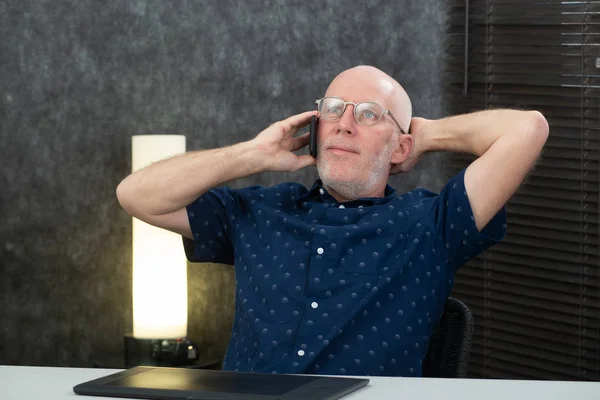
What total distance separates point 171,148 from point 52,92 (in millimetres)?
491

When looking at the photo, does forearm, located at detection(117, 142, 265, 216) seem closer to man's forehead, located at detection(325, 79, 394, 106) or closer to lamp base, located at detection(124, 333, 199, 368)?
man's forehead, located at detection(325, 79, 394, 106)

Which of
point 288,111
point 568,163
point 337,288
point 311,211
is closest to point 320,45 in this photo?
point 288,111

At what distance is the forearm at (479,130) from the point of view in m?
2.44

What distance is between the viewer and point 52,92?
350 cm

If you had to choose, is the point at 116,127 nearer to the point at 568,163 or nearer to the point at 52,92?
the point at 52,92

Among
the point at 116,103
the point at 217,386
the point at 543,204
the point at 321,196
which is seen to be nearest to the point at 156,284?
the point at 116,103

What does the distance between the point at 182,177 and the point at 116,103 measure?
3.90 ft

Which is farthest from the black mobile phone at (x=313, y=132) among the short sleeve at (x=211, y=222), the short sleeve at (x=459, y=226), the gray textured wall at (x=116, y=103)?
the gray textured wall at (x=116, y=103)

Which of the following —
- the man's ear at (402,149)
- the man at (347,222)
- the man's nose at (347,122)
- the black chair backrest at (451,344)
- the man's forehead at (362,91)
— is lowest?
the black chair backrest at (451,344)

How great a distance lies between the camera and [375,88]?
2590 millimetres

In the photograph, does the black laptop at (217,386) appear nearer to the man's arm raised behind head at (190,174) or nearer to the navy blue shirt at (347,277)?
the navy blue shirt at (347,277)

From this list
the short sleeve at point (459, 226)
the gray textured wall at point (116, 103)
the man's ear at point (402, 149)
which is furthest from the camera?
the gray textured wall at point (116, 103)

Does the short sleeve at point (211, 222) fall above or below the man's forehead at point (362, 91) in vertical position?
below

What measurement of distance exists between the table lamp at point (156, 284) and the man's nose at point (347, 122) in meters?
0.99
